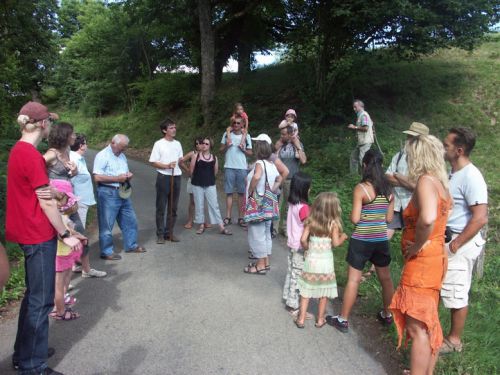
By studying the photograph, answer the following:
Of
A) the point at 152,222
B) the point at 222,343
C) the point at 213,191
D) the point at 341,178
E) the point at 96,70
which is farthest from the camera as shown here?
the point at 96,70

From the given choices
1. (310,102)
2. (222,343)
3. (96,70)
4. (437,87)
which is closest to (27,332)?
(222,343)

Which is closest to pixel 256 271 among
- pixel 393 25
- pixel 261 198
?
pixel 261 198

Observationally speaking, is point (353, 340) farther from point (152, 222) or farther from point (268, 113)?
point (268, 113)

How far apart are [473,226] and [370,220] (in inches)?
35.4

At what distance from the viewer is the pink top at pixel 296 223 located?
4.60 metres

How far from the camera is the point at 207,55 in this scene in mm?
15453

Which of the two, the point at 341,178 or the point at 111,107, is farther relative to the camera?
the point at 111,107

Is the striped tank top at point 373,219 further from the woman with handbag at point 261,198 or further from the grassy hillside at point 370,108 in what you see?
the woman with handbag at point 261,198

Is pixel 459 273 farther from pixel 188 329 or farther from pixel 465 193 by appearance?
pixel 188 329

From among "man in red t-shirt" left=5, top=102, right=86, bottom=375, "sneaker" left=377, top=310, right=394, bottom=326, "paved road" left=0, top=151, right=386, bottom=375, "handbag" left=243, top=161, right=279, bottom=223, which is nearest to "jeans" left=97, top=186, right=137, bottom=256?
"paved road" left=0, top=151, right=386, bottom=375

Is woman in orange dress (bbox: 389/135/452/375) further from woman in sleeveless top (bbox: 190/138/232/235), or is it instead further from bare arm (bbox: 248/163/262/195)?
woman in sleeveless top (bbox: 190/138/232/235)

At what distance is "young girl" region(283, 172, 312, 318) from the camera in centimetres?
457

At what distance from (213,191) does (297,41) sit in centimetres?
864

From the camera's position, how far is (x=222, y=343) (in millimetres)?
3889
